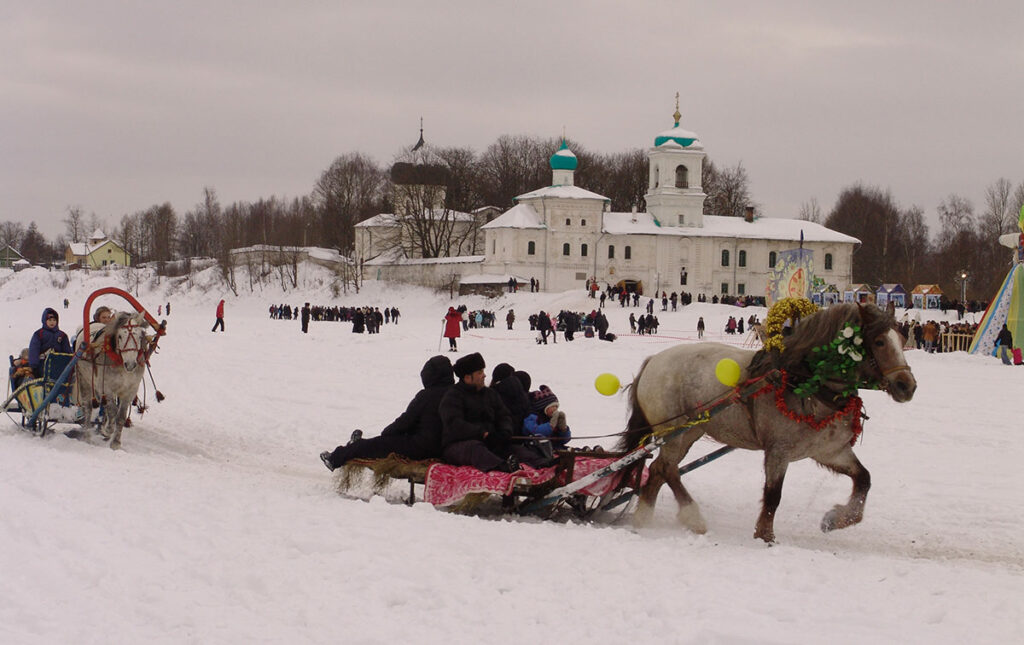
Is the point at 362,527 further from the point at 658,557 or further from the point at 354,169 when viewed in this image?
the point at 354,169

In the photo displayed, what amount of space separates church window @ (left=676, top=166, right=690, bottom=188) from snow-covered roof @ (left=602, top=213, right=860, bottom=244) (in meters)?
3.32

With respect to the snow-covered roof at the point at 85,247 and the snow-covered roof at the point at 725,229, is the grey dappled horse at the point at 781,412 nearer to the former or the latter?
the snow-covered roof at the point at 725,229

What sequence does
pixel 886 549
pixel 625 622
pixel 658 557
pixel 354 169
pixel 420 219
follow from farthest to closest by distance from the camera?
pixel 354 169 → pixel 420 219 → pixel 886 549 → pixel 658 557 → pixel 625 622

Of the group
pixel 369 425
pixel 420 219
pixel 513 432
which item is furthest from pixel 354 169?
pixel 513 432

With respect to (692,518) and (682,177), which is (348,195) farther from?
→ (692,518)

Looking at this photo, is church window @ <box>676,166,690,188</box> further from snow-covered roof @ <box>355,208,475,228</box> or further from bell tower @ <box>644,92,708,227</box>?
snow-covered roof @ <box>355,208,475,228</box>

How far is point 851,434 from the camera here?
814 cm

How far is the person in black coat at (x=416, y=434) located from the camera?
363 inches

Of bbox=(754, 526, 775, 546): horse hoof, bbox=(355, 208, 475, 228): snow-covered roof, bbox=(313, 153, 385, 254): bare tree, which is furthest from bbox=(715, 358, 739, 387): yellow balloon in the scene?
bbox=(313, 153, 385, 254): bare tree

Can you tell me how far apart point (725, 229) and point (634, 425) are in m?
71.4

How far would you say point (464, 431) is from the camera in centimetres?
890

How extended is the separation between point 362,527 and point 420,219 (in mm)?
73721

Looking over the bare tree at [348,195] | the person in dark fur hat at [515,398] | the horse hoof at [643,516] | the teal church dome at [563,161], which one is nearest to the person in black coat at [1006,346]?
the person in dark fur hat at [515,398]

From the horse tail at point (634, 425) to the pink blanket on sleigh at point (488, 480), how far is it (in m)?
0.37
